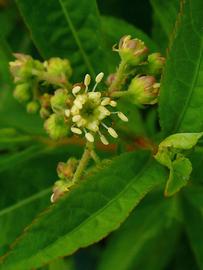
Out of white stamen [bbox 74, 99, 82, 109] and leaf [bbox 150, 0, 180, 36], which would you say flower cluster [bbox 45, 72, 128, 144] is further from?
leaf [bbox 150, 0, 180, 36]

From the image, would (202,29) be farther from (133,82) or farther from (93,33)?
(93,33)

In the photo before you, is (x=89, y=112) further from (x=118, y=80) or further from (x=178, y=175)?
(x=178, y=175)

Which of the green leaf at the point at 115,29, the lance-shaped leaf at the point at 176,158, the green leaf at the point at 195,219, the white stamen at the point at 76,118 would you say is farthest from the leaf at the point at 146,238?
the white stamen at the point at 76,118

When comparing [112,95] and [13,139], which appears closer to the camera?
[112,95]

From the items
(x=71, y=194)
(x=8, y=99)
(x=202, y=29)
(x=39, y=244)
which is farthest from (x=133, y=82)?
(x=8, y=99)

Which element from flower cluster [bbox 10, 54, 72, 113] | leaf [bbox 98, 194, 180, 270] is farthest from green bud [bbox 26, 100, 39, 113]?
leaf [bbox 98, 194, 180, 270]

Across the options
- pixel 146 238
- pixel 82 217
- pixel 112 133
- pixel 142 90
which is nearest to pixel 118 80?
pixel 142 90

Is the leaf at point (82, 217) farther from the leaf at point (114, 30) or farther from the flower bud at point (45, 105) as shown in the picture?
the leaf at point (114, 30)
